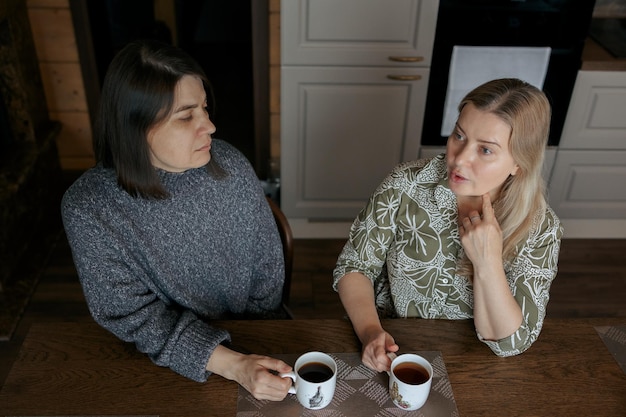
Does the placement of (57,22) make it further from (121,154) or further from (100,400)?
(100,400)

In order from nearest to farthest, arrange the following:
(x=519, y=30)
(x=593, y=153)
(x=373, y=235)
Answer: (x=373, y=235), (x=519, y=30), (x=593, y=153)

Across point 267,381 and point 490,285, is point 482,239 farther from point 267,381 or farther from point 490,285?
point 267,381

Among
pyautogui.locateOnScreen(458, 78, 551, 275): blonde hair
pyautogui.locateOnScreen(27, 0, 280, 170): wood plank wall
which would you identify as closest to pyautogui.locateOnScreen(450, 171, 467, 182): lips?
pyautogui.locateOnScreen(458, 78, 551, 275): blonde hair

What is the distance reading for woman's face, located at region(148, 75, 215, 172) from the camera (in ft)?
3.95

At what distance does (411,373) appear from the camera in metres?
1.07

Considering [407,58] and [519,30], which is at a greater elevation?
[519,30]

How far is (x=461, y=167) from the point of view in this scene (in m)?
1.20

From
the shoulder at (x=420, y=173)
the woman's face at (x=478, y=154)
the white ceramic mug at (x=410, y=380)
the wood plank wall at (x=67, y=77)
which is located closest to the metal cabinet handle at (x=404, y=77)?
the wood plank wall at (x=67, y=77)

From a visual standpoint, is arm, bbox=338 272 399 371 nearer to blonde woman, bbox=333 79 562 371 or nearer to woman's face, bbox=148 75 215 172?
blonde woman, bbox=333 79 562 371

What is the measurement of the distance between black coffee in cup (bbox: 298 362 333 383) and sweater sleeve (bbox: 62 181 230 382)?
0.18m

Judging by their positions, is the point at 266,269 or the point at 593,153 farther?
the point at 593,153

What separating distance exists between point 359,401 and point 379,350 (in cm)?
10

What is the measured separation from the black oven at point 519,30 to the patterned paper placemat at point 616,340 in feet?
4.66

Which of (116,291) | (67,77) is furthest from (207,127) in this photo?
(67,77)
